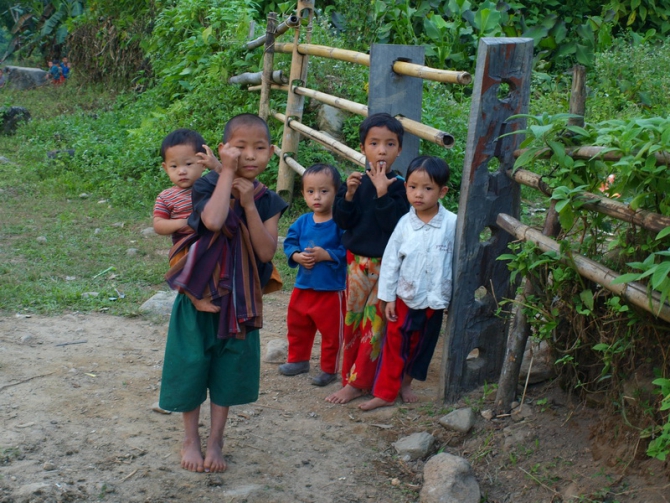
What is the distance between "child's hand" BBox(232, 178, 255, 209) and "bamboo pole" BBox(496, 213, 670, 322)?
110 centimetres

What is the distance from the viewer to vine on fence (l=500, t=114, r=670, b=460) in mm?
2225

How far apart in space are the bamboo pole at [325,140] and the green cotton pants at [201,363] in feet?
6.01

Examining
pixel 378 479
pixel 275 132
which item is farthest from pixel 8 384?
pixel 275 132

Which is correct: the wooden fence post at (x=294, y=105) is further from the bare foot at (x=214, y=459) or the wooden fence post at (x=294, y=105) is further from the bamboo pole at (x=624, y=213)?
the bamboo pole at (x=624, y=213)

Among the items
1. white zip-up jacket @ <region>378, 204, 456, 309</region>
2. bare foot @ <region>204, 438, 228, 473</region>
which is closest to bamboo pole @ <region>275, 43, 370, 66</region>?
white zip-up jacket @ <region>378, 204, 456, 309</region>

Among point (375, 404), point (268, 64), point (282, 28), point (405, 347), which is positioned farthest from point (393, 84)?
point (268, 64)

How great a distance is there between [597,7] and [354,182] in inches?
343

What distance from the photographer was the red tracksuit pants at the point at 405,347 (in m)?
3.39

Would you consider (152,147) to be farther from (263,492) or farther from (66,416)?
(263,492)

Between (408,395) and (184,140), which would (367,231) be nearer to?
(408,395)

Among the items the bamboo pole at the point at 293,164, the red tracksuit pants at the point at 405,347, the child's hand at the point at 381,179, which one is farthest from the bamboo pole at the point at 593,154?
the bamboo pole at the point at 293,164

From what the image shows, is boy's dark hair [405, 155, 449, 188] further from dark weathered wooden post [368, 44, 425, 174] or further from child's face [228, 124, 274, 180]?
dark weathered wooden post [368, 44, 425, 174]

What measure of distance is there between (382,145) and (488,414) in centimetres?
131

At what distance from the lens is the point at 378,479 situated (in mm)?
3012
